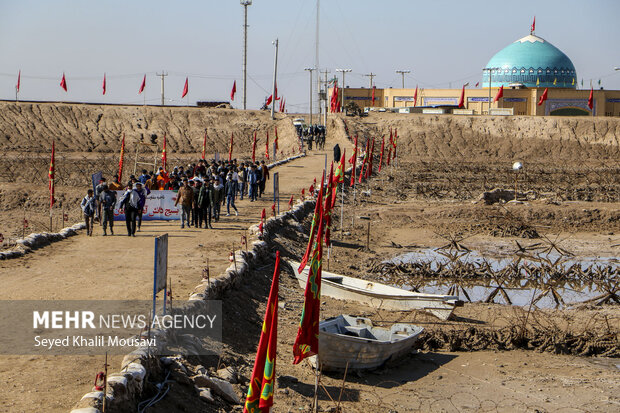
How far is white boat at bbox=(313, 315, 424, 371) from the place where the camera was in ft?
41.5

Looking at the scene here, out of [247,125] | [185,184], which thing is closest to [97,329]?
[185,184]

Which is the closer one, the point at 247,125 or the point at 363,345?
the point at 363,345

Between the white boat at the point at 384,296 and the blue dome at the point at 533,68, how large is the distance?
7386 cm

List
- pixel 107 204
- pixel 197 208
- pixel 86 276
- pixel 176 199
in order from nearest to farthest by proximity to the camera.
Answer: pixel 86 276 < pixel 107 204 < pixel 197 208 < pixel 176 199

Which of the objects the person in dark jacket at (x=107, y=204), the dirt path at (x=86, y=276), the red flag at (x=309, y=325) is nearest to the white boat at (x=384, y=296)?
the dirt path at (x=86, y=276)

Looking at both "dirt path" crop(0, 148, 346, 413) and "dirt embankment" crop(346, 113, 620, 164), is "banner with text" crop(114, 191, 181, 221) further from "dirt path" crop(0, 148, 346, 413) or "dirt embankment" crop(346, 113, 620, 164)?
"dirt embankment" crop(346, 113, 620, 164)

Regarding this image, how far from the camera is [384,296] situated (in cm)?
1706

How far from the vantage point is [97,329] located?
11641mm

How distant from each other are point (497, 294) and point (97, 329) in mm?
11727

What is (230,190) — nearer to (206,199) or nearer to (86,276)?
(206,199)

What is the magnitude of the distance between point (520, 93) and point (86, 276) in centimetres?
7257

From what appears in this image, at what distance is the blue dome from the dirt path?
69.3m

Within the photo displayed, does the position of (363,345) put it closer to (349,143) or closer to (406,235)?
(406,235)

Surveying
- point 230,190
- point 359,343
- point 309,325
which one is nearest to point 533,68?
point 230,190
